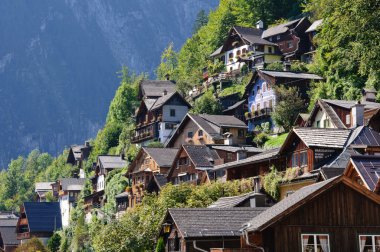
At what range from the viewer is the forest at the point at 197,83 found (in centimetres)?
4794

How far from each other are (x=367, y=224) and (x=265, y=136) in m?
54.1

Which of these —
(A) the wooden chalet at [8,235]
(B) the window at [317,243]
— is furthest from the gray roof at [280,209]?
(A) the wooden chalet at [8,235]

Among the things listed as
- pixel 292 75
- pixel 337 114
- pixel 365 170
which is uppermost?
pixel 292 75

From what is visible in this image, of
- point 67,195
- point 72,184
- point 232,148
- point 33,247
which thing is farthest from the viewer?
point 72,184

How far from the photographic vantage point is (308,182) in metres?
58.3

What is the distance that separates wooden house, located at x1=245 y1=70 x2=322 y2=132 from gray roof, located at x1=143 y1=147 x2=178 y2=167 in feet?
36.7

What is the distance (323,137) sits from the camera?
5972 centimetres

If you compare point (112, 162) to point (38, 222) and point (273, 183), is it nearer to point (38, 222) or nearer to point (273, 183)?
point (38, 222)

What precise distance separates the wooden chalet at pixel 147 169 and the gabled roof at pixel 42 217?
3189cm

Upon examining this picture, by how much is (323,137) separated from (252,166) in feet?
36.9

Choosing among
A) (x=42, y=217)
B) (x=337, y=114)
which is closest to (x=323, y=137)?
(x=337, y=114)

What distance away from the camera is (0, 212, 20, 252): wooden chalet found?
129 m

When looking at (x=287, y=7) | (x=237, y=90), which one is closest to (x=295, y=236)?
(x=237, y=90)

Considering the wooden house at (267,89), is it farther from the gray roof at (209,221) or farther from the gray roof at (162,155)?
the gray roof at (209,221)
